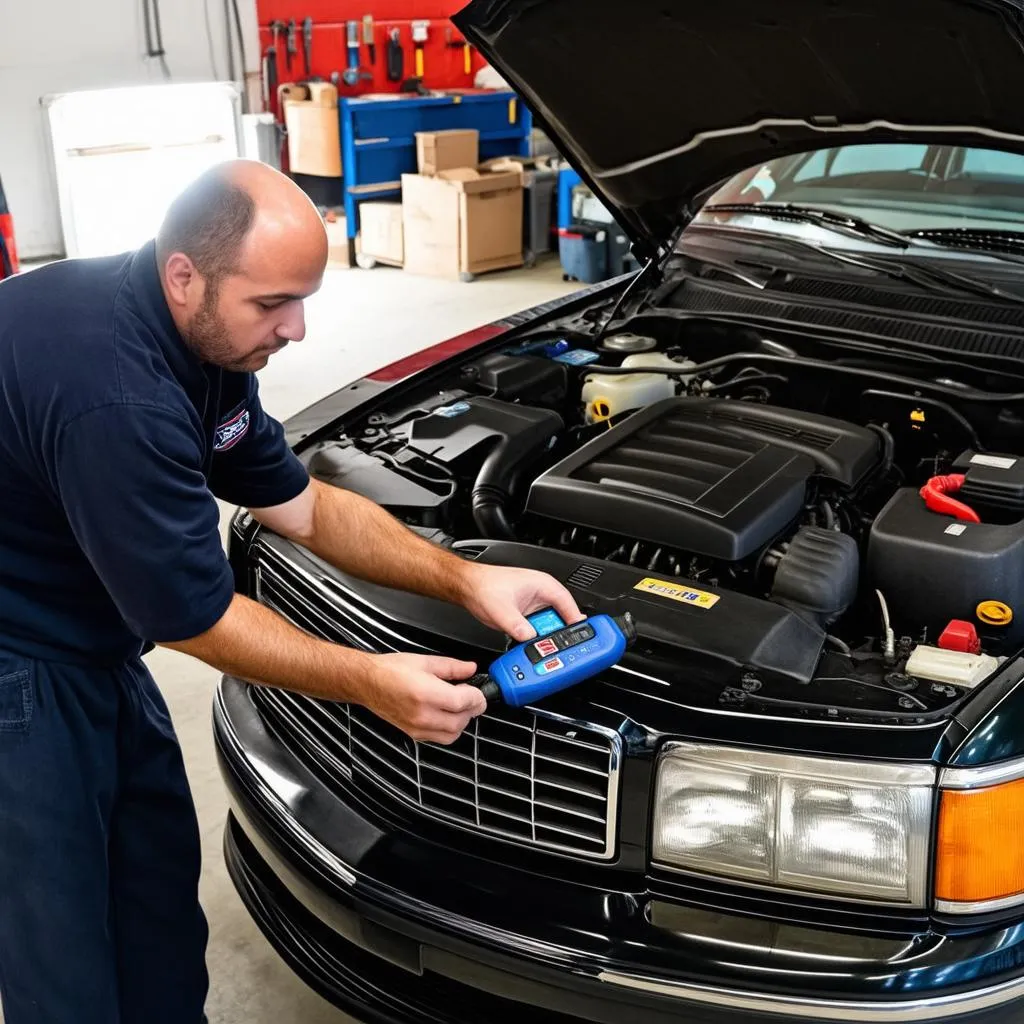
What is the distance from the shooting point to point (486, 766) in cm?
159

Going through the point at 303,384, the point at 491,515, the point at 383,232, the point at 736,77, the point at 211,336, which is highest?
the point at 736,77

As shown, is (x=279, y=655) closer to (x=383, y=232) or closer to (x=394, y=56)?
(x=383, y=232)

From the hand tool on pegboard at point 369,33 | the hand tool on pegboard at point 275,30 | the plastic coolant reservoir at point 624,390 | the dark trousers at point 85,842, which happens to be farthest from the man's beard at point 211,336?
the hand tool on pegboard at point 369,33

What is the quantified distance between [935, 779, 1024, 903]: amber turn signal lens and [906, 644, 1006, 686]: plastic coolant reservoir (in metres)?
0.15

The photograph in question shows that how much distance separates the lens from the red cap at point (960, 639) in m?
1.64

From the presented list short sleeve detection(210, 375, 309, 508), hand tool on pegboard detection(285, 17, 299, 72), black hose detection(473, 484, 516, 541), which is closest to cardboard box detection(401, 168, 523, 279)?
hand tool on pegboard detection(285, 17, 299, 72)

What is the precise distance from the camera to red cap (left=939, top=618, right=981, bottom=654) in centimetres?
164

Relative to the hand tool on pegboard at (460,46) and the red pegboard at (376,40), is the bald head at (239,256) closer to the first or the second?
the red pegboard at (376,40)

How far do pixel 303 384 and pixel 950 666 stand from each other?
436 cm

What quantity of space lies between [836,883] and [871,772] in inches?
6.0

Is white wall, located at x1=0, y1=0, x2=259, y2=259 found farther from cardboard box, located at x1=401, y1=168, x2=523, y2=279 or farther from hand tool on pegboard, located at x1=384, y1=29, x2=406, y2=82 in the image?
cardboard box, located at x1=401, y1=168, x2=523, y2=279

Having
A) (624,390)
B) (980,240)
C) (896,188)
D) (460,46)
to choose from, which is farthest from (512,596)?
(460,46)

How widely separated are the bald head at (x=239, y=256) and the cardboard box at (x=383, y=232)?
6437mm

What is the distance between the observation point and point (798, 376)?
2.43 meters
